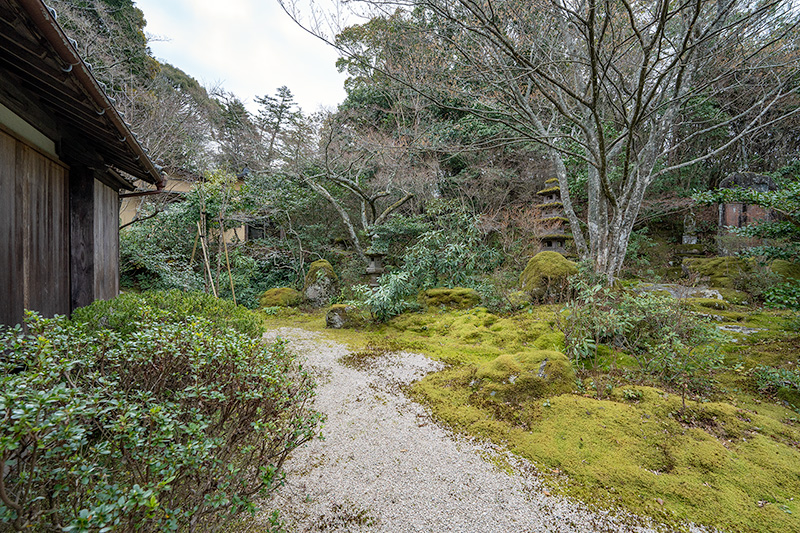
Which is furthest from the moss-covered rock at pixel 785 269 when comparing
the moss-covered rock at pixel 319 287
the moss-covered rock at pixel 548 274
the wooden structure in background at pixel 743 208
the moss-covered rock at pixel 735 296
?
the moss-covered rock at pixel 319 287

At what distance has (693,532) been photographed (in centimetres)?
172

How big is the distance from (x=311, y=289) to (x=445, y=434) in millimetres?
6231

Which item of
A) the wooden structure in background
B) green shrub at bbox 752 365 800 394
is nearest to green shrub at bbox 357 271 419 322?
green shrub at bbox 752 365 800 394

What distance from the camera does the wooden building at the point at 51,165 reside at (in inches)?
69.2

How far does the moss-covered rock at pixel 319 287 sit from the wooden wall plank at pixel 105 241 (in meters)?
4.27

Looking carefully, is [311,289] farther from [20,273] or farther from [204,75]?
[204,75]

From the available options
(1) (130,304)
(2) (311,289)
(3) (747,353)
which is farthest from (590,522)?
(2) (311,289)

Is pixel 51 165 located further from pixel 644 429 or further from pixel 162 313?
pixel 644 429

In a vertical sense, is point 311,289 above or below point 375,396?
above

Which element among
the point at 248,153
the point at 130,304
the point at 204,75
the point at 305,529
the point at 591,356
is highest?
the point at 204,75

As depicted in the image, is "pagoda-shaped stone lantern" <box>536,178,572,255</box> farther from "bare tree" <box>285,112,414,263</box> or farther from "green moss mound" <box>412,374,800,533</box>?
"green moss mound" <box>412,374,800,533</box>

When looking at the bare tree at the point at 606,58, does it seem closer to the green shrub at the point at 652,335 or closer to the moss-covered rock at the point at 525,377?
the green shrub at the point at 652,335

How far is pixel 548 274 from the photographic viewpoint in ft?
20.2

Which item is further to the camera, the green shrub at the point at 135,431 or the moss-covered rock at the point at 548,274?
the moss-covered rock at the point at 548,274
